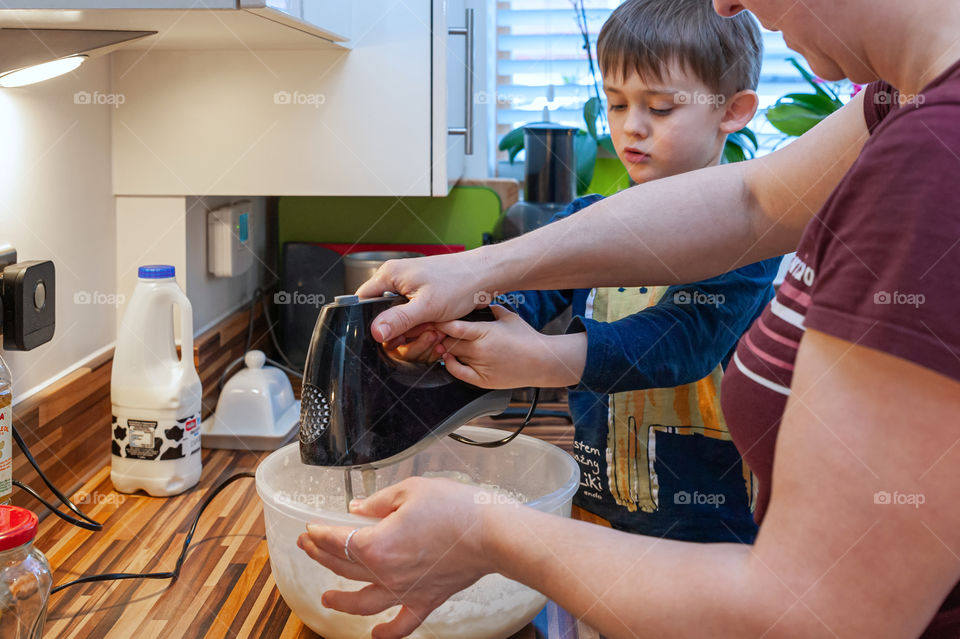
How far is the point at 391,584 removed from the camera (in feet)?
2.06

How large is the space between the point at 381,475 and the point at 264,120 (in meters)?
0.61

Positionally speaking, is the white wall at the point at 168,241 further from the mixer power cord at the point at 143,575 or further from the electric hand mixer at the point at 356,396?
the electric hand mixer at the point at 356,396

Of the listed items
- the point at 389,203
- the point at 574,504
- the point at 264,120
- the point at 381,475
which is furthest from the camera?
the point at 389,203

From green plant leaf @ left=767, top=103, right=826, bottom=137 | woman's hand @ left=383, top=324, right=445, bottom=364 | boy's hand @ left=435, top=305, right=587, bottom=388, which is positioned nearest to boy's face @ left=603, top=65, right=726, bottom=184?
boy's hand @ left=435, top=305, right=587, bottom=388

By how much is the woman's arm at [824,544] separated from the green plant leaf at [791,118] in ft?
3.99

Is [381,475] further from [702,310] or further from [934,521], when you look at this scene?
[934,521]

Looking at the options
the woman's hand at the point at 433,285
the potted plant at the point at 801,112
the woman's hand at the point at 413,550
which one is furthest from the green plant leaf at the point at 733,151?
the woman's hand at the point at 413,550

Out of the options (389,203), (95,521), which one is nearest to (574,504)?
(95,521)

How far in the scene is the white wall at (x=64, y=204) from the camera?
1.07 meters

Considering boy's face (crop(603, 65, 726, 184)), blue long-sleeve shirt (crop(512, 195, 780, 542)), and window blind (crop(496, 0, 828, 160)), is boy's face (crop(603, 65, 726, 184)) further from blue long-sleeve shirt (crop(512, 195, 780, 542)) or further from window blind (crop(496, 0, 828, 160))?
window blind (crop(496, 0, 828, 160))

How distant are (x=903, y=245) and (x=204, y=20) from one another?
2.64 feet

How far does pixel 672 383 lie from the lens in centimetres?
92

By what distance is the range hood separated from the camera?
78cm

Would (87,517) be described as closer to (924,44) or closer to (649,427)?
(649,427)
